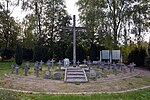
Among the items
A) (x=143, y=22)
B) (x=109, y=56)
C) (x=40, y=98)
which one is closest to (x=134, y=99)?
(x=40, y=98)

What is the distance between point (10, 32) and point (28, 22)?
3062mm

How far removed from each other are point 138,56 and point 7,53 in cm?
1638

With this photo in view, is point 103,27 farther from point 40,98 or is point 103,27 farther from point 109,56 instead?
point 40,98

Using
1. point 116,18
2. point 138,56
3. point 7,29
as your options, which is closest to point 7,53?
point 7,29

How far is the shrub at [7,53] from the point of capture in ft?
79.9

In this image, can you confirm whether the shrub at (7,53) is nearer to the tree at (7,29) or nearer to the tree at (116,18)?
the tree at (7,29)

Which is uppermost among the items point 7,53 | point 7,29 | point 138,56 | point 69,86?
point 7,29

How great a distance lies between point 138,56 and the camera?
20.5m

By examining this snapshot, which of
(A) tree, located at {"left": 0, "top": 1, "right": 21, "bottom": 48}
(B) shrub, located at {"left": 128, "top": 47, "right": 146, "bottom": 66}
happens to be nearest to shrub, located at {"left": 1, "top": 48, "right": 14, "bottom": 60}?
(A) tree, located at {"left": 0, "top": 1, "right": 21, "bottom": 48}

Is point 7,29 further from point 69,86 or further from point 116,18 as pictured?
point 69,86

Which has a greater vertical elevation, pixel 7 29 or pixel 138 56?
pixel 7 29

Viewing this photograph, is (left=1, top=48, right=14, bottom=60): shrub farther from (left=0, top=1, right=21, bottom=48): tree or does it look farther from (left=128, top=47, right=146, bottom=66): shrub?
(left=128, top=47, right=146, bottom=66): shrub

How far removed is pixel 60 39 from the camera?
25078mm

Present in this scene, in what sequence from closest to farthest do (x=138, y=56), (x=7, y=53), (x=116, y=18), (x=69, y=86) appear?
1. (x=69, y=86)
2. (x=138, y=56)
3. (x=116, y=18)
4. (x=7, y=53)
